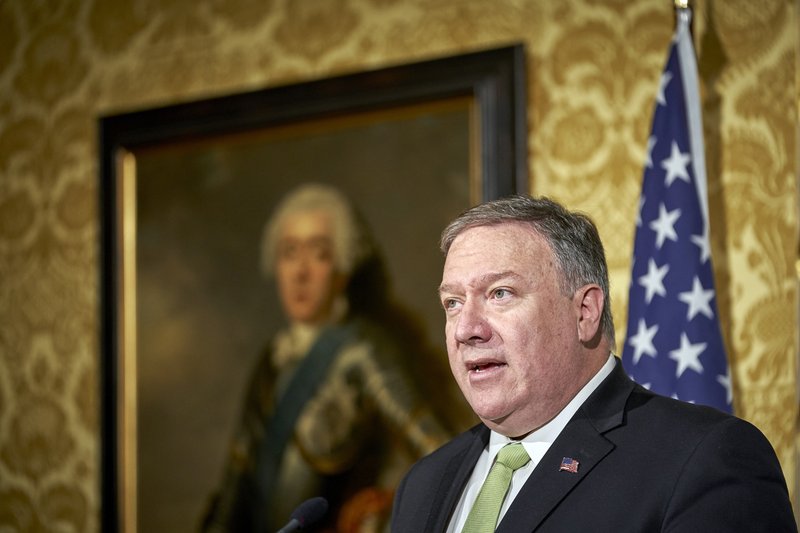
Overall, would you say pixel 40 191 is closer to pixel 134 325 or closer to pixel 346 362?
pixel 134 325

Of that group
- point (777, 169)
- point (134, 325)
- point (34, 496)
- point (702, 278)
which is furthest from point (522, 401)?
point (34, 496)

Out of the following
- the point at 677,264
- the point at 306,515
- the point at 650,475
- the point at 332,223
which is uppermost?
the point at 332,223

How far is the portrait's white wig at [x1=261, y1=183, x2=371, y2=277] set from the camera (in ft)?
13.4

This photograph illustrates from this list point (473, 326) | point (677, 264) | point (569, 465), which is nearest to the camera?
point (569, 465)

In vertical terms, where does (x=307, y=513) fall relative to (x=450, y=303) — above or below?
below

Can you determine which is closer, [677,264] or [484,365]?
[484,365]

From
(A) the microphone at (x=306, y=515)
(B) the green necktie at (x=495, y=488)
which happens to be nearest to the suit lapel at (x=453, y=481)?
(B) the green necktie at (x=495, y=488)

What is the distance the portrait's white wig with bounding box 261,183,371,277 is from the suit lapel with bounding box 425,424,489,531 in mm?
1626

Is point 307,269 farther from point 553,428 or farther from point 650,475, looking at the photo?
point 650,475

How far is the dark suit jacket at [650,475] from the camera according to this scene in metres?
1.89

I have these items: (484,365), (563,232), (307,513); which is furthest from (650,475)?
(307,513)

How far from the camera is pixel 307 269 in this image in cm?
416

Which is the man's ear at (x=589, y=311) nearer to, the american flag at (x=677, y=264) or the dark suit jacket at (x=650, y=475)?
the dark suit jacket at (x=650, y=475)

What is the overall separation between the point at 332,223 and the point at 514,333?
79.2 inches
